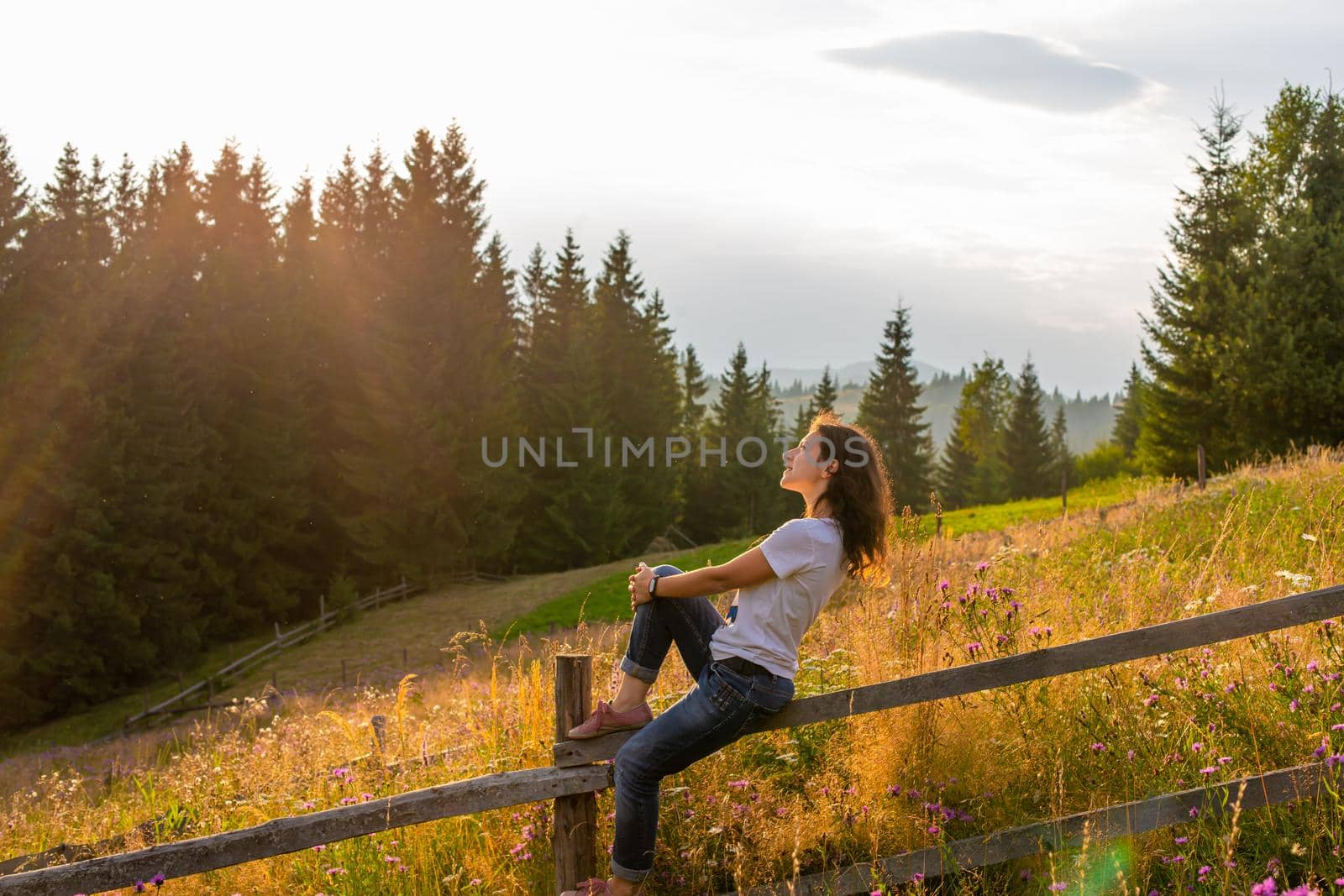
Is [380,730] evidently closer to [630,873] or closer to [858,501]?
[630,873]

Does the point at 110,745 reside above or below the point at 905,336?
below

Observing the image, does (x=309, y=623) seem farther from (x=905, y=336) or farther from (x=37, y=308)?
(x=905, y=336)

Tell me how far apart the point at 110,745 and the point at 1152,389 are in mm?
30344

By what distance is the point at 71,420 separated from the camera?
23344mm

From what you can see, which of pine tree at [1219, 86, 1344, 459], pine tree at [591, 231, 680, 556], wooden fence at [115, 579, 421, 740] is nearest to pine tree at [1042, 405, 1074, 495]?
pine tree at [1219, 86, 1344, 459]

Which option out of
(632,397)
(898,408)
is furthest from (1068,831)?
(898,408)

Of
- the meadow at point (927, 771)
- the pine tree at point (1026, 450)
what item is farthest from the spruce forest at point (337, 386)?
the pine tree at point (1026, 450)

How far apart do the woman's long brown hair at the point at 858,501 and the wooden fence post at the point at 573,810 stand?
3.96ft

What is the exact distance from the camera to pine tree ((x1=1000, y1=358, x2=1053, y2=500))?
56.2m

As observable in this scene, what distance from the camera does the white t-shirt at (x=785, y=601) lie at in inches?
141

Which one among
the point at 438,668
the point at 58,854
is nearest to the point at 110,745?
the point at 438,668

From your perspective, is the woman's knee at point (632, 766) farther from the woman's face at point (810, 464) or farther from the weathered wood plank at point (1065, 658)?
the woman's face at point (810, 464)

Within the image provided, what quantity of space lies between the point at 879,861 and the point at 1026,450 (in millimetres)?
56370

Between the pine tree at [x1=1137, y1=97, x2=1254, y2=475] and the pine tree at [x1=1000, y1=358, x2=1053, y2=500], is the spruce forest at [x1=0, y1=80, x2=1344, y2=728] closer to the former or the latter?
the pine tree at [x1=1137, y1=97, x2=1254, y2=475]
